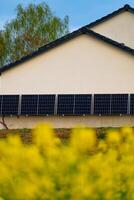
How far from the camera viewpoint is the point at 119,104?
23.2 meters

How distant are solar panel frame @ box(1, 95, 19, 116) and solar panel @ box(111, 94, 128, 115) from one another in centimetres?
368

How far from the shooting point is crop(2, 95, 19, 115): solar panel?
24034 mm

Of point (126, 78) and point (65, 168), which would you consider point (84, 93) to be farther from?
point (65, 168)

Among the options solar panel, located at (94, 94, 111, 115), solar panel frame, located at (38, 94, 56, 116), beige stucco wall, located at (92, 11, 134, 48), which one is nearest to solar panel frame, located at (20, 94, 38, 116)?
solar panel frame, located at (38, 94, 56, 116)

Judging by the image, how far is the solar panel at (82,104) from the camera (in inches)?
920

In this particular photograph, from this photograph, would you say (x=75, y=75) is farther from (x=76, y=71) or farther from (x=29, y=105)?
(x=29, y=105)

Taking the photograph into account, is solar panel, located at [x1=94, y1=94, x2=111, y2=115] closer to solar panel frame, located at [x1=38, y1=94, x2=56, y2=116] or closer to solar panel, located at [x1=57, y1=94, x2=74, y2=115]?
solar panel, located at [x1=57, y1=94, x2=74, y2=115]

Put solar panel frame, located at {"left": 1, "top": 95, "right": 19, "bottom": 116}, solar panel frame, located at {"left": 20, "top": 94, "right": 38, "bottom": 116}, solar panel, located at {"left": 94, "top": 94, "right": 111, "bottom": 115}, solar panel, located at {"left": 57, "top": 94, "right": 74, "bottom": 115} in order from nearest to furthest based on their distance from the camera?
solar panel, located at {"left": 94, "top": 94, "right": 111, "bottom": 115}
solar panel, located at {"left": 57, "top": 94, "right": 74, "bottom": 115}
solar panel frame, located at {"left": 20, "top": 94, "right": 38, "bottom": 116}
solar panel frame, located at {"left": 1, "top": 95, "right": 19, "bottom": 116}

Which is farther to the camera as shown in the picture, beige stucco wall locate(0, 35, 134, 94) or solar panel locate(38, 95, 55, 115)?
solar panel locate(38, 95, 55, 115)

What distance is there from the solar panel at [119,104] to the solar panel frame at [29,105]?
9.51 ft

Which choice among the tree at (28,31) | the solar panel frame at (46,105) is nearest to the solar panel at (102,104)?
the solar panel frame at (46,105)

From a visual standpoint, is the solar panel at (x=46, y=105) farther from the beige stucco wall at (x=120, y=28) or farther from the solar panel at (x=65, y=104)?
the beige stucco wall at (x=120, y=28)

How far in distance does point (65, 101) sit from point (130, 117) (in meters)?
2.49

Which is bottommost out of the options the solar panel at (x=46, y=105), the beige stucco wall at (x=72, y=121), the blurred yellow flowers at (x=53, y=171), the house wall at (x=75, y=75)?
the beige stucco wall at (x=72, y=121)
